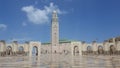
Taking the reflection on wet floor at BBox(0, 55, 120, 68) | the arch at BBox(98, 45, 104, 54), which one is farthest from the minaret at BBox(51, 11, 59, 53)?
the reflection on wet floor at BBox(0, 55, 120, 68)

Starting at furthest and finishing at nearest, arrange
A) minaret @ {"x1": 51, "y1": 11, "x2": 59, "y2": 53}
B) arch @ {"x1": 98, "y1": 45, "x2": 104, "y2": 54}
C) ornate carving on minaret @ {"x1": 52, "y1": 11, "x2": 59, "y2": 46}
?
ornate carving on minaret @ {"x1": 52, "y1": 11, "x2": 59, "y2": 46} < minaret @ {"x1": 51, "y1": 11, "x2": 59, "y2": 53} < arch @ {"x1": 98, "y1": 45, "x2": 104, "y2": 54}

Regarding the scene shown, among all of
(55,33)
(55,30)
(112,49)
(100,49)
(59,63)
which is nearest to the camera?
(59,63)

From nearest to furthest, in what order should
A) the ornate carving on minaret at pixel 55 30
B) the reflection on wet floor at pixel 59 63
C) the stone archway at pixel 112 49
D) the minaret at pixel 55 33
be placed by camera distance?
the reflection on wet floor at pixel 59 63 → the stone archway at pixel 112 49 → the minaret at pixel 55 33 → the ornate carving on minaret at pixel 55 30

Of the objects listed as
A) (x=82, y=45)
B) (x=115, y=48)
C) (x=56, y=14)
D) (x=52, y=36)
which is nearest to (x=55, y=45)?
(x=52, y=36)

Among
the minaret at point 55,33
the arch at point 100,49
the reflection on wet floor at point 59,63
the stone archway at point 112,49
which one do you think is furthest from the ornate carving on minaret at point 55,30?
the reflection on wet floor at point 59,63

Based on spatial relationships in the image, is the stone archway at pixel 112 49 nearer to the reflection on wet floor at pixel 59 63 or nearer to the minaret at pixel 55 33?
the minaret at pixel 55 33

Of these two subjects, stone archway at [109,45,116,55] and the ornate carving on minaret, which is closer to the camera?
stone archway at [109,45,116,55]

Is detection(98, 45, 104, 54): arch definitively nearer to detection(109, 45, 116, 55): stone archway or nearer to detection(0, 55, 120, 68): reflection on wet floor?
detection(109, 45, 116, 55): stone archway

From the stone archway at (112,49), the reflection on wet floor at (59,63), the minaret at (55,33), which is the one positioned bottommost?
the reflection on wet floor at (59,63)

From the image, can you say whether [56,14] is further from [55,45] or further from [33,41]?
[33,41]

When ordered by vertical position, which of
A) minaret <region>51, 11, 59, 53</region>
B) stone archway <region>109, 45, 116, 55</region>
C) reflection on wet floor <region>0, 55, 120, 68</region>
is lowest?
reflection on wet floor <region>0, 55, 120, 68</region>

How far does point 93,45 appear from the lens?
177 ft

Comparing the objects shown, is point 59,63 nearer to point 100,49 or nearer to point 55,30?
point 100,49

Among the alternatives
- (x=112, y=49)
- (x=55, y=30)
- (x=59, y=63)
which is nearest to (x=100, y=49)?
(x=112, y=49)
